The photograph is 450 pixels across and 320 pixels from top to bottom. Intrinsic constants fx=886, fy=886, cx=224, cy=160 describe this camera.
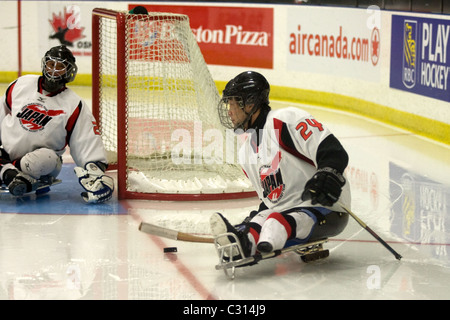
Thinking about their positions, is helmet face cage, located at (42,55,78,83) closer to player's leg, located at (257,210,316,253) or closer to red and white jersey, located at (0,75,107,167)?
red and white jersey, located at (0,75,107,167)

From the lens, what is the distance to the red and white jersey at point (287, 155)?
400 centimetres

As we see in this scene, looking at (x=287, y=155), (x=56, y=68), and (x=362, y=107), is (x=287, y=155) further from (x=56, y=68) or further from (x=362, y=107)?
(x=362, y=107)

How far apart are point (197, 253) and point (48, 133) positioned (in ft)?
5.46

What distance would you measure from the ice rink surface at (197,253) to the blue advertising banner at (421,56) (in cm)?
138

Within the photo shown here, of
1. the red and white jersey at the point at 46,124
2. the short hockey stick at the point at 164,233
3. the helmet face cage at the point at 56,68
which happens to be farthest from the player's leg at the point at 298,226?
the helmet face cage at the point at 56,68

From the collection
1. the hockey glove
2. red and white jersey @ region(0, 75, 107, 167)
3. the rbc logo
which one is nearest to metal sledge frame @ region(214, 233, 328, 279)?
the hockey glove

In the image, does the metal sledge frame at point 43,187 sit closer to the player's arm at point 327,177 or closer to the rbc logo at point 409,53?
Result: the player's arm at point 327,177

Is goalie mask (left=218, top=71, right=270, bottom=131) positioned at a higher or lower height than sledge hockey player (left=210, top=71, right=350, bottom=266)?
higher

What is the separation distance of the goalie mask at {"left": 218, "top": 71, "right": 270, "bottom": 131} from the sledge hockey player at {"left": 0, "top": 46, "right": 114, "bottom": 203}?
1.59 metres

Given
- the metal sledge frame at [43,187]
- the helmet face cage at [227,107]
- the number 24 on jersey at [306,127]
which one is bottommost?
the metal sledge frame at [43,187]

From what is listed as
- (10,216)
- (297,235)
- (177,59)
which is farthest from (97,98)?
(297,235)

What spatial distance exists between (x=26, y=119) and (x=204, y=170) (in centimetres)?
129

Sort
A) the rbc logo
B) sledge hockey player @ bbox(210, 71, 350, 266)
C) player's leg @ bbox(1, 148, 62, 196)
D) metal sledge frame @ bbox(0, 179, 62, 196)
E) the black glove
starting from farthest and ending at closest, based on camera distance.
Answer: the rbc logo < metal sledge frame @ bbox(0, 179, 62, 196) < player's leg @ bbox(1, 148, 62, 196) < sledge hockey player @ bbox(210, 71, 350, 266) < the black glove

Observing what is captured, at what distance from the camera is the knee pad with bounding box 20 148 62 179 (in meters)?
5.48
